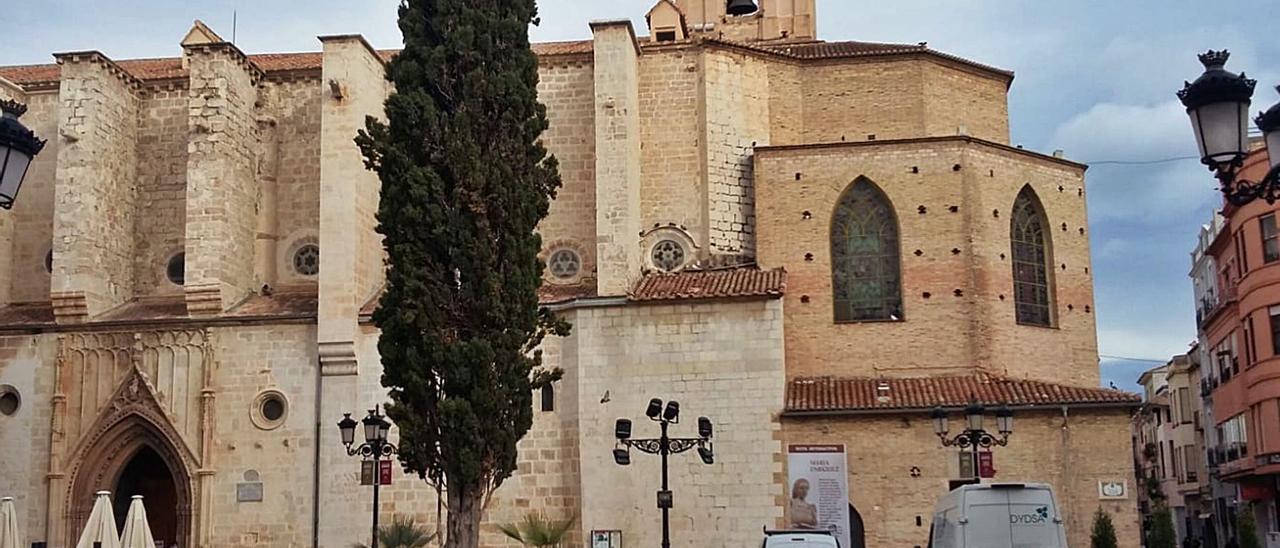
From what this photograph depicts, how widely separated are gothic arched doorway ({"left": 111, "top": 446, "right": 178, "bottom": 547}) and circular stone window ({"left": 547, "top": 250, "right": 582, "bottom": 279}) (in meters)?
8.55

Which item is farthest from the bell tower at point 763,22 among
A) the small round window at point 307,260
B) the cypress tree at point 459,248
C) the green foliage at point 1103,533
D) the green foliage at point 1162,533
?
the cypress tree at point 459,248

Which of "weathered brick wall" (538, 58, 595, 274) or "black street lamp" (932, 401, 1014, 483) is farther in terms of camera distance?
"weathered brick wall" (538, 58, 595, 274)

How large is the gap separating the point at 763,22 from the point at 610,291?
11.5m

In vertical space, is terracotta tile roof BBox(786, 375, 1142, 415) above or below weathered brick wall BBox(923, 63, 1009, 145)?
below

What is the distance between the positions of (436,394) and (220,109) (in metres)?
11.5

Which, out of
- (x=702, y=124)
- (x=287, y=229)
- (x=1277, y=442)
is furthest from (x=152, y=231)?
(x=1277, y=442)

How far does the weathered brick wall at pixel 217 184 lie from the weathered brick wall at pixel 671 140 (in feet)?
24.9

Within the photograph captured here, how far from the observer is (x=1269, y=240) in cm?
2956

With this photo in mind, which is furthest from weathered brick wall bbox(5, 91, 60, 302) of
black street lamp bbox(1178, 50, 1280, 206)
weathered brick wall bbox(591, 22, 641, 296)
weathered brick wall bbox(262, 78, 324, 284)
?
black street lamp bbox(1178, 50, 1280, 206)

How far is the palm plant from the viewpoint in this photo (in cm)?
1945

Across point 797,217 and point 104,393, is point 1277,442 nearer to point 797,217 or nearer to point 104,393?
point 797,217

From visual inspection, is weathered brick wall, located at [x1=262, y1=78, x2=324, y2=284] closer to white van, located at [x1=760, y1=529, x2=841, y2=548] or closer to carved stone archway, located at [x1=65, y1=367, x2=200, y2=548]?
carved stone archway, located at [x1=65, y1=367, x2=200, y2=548]

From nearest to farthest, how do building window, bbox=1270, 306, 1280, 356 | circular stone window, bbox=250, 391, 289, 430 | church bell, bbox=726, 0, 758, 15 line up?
church bell, bbox=726, 0, 758, 15
circular stone window, bbox=250, 391, 289, 430
building window, bbox=1270, 306, 1280, 356

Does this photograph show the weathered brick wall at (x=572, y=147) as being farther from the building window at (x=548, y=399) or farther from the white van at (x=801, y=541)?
the white van at (x=801, y=541)
